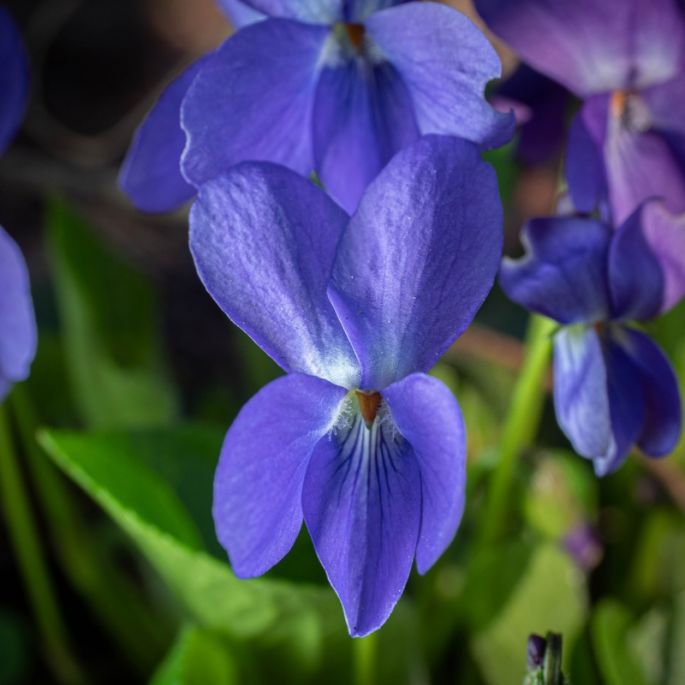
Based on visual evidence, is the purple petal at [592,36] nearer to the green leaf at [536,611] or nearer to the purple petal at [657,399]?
the purple petal at [657,399]

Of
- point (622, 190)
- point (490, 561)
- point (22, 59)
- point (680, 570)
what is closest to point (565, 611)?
point (490, 561)

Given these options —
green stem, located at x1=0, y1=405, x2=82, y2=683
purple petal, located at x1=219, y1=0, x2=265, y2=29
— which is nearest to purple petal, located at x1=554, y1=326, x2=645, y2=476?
purple petal, located at x1=219, y1=0, x2=265, y2=29

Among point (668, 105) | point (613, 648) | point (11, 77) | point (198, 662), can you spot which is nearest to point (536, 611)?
point (613, 648)

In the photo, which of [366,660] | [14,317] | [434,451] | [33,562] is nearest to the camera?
[434,451]

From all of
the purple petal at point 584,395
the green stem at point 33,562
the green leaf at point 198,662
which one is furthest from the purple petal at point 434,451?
the green stem at point 33,562

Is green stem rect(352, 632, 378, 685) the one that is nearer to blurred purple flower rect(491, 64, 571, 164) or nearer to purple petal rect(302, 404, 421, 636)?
purple petal rect(302, 404, 421, 636)

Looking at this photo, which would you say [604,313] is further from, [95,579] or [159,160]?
[95,579]

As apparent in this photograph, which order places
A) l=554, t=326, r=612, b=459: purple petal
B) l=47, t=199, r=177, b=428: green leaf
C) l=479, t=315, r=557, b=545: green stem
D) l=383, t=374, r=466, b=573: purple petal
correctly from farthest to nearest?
l=47, t=199, r=177, b=428: green leaf, l=479, t=315, r=557, b=545: green stem, l=554, t=326, r=612, b=459: purple petal, l=383, t=374, r=466, b=573: purple petal

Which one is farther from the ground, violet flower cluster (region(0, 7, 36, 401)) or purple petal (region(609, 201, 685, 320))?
violet flower cluster (region(0, 7, 36, 401))
